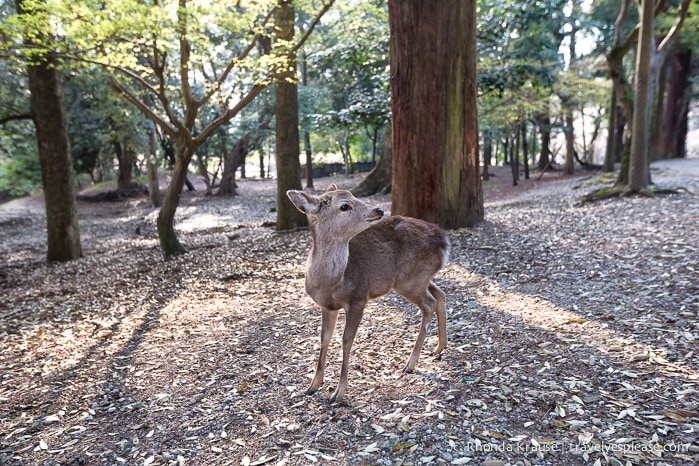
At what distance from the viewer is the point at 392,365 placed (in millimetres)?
3893

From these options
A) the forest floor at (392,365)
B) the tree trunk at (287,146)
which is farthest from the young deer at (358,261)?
the tree trunk at (287,146)

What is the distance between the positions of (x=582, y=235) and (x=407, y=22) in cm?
428

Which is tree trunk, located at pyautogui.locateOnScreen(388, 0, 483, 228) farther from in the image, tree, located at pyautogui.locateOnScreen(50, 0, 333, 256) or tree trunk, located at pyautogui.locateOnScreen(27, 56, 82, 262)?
tree trunk, located at pyautogui.locateOnScreen(27, 56, 82, 262)

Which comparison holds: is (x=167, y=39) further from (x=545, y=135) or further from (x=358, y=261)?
(x=545, y=135)

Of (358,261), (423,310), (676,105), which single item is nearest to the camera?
(358,261)

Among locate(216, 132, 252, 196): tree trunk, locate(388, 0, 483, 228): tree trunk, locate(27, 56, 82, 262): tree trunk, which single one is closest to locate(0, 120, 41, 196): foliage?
locate(216, 132, 252, 196): tree trunk

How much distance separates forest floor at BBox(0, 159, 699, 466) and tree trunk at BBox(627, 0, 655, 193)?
78.4 inches

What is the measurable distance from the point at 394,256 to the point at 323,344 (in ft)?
2.84

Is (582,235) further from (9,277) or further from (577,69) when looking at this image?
(577,69)

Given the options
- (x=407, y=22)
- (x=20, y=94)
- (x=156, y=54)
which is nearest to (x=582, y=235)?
(x=407, y=22)

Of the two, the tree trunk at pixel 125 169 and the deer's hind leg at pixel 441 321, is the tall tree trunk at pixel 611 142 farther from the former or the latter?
the tree trunk at pixel 125 169

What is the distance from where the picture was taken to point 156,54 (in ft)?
24.9

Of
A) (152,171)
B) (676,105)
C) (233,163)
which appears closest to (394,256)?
(152,171)

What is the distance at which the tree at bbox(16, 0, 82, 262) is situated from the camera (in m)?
9.14
